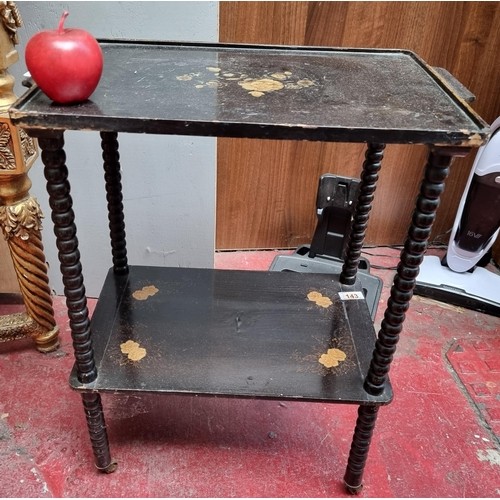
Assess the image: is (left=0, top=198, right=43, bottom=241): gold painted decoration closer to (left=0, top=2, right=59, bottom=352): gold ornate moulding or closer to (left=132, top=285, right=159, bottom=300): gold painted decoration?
(left=0, top=2, right=59, bottom=352): gold ornate moulding

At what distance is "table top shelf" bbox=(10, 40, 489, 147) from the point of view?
0.95 metres

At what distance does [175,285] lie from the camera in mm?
1612

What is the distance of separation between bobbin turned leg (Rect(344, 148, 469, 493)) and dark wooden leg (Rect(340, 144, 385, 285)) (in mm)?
414

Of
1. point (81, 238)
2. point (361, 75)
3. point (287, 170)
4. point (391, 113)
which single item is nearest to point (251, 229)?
point (287, 170)

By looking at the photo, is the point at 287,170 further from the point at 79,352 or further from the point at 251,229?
the point at 79,352

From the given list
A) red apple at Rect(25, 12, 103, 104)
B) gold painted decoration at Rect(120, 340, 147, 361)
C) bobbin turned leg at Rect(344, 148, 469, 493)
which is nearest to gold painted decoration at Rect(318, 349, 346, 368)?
bobbin turned leg at Rect(344, 148, 469, 493)

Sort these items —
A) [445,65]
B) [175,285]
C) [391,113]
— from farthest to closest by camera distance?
[445,65] < [175,285] < [391,113]

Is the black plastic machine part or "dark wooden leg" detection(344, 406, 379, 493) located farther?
the black plastic machine part

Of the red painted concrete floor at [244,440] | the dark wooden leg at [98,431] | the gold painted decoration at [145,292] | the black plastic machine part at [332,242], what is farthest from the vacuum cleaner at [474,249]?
the dark wooden leg at [98,431]

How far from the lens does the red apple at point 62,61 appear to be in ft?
2.99

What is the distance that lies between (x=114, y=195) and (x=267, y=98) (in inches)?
25.5

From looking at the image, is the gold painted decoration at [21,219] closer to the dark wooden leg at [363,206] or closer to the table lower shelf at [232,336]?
the table lower shelf at [232,336]

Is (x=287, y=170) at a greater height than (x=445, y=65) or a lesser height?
lesser

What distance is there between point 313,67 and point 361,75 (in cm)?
12
